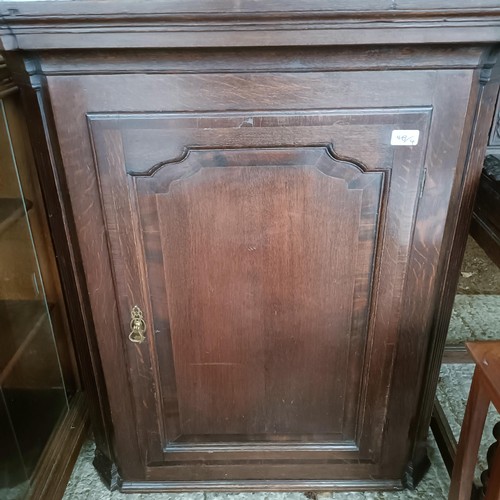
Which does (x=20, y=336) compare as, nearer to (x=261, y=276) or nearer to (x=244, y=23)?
(x=261, y=276)

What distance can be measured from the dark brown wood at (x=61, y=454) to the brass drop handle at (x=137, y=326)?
44 cm

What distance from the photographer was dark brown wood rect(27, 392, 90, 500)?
3.76 feet

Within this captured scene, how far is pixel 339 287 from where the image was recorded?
968 mm

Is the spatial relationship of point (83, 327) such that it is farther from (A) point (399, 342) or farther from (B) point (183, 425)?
(A) point (399, 342)

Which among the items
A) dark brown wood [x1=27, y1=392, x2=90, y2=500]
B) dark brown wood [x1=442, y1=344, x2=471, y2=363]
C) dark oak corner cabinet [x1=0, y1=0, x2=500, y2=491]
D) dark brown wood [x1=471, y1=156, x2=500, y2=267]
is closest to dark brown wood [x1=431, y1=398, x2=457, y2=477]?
dark oak corner cabinet [x1=0, y1=0, x2=500, y2=491]

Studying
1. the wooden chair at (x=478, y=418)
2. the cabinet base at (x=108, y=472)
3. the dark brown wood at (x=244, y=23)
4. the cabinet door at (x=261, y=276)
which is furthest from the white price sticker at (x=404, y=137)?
the cabinet base at (x=108, y=472)

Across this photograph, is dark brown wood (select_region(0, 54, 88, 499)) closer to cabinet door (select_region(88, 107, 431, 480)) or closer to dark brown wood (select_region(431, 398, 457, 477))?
cabinet door (select_region(88, 107, 431, 480))

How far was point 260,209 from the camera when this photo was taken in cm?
89

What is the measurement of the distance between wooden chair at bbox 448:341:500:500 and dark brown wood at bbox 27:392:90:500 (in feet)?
2.84

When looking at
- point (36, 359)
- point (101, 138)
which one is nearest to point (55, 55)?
point (101, 138)

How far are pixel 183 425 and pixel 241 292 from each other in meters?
0.37

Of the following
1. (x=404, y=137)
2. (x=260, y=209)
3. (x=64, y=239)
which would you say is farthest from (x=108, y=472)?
(x=404, y=137)

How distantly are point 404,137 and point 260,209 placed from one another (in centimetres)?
27

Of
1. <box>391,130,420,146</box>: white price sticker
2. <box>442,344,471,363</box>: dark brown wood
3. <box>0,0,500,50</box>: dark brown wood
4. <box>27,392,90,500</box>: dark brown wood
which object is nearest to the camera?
<box>0,0,500,50</box>: dark brown wood
